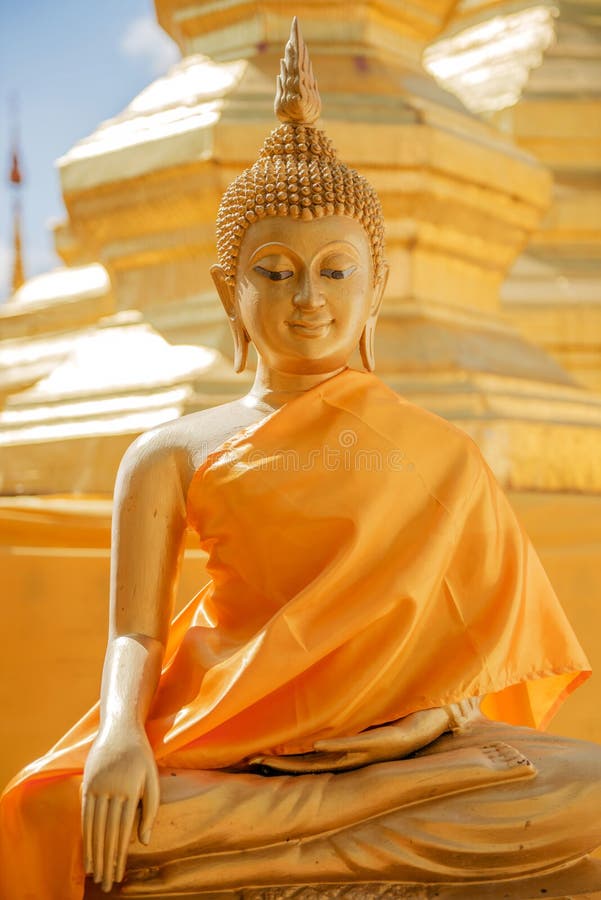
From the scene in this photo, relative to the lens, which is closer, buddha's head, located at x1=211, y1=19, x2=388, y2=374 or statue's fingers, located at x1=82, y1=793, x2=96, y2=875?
statue's fingers, located at x1=82, y1=793, x2=96, y2=875

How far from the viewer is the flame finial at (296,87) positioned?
7.98ft

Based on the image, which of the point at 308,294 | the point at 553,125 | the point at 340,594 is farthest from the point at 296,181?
the point at 553,125

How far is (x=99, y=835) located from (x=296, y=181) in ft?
3.83

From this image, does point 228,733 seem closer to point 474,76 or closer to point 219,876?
point 219,876

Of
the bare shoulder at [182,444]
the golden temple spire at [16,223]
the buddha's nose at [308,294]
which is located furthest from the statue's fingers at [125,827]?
the golden temple spire at [16,223]

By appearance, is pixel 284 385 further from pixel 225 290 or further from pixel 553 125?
pixel 553 125

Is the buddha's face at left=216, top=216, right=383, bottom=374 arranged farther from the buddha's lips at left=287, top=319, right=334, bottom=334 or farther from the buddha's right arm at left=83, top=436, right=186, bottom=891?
the buddha's right arm at left=83, top=436, right=186, bottom=891

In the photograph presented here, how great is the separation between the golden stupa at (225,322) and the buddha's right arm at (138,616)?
94 centimetres

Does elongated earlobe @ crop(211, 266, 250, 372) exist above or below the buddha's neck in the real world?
above

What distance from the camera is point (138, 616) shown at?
7.73ft

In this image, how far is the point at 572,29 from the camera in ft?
19.3

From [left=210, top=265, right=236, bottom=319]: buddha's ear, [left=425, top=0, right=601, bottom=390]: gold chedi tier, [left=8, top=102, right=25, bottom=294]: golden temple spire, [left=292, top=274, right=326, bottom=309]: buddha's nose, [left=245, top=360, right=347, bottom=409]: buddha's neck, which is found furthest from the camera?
[left=8, top=102, right=25, bottom=294]: golden temple spire

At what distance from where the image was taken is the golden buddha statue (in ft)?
6.98

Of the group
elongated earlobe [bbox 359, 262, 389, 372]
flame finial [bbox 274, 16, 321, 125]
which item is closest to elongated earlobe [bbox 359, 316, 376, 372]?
elongated earlobe [bbox 359, 262, 389, 372]
